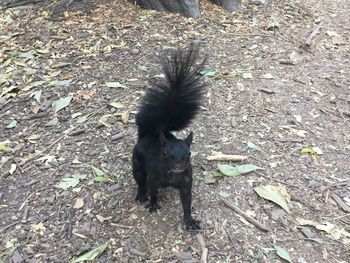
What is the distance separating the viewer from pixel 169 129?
3545 mm

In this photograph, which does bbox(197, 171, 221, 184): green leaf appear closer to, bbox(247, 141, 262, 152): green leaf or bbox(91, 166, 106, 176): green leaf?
bbox(247, 141, 262, 152): green leaf

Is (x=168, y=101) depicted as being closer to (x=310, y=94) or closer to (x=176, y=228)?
(x=176, y=228)

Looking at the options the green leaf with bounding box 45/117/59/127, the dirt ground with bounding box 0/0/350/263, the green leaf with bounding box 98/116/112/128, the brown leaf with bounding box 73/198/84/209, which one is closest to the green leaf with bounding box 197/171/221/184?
the dirt ground with bounding box 0/0/350/263

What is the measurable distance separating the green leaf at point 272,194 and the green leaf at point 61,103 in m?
2.09

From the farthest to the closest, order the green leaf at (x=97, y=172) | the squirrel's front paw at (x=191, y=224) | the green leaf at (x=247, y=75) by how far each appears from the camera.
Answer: the green leaf at (x=247, y=75) → the green leaf at (x=97, y=172) → the squirrel's front paw at (x=191, y=224)

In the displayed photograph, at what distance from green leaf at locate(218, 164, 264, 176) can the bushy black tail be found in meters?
0.65

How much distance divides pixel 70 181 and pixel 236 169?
135 centimetres

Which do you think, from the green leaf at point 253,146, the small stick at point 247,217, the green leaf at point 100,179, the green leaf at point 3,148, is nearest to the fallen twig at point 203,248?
the small stick at point 247,217

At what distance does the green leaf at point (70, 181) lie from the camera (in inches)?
156

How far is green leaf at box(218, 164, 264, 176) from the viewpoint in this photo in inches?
156

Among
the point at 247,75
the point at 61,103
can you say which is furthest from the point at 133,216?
the point at 247,75

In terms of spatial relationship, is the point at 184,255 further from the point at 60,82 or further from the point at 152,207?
the point at 60,82

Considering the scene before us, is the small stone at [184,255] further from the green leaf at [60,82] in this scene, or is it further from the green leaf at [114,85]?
the green leaf at [60,82]

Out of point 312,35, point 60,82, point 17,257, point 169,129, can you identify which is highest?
point 169,129
